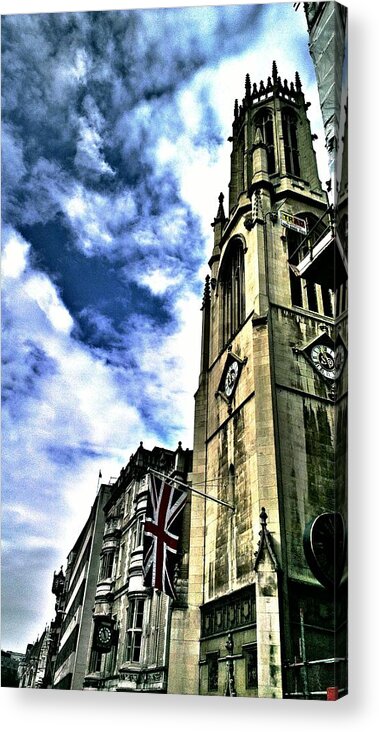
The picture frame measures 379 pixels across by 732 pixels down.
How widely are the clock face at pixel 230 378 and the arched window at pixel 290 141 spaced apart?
21.1ft

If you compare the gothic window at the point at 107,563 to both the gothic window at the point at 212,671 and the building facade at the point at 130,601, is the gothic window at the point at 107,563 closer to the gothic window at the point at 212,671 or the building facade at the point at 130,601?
the building facade at the point at 130,601

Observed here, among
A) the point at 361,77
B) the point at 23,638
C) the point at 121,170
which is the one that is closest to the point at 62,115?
the point at 121,170

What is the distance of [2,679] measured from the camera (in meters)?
15.6

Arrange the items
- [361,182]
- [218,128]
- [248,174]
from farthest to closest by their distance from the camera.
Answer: [248,174] < [218,128] < [361,182]

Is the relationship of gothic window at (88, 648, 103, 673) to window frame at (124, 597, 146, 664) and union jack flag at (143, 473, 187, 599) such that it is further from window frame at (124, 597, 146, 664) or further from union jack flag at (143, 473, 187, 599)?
union jack flag at (143, 473, 187, 599)

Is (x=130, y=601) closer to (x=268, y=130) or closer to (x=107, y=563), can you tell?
(x=107, y=563)

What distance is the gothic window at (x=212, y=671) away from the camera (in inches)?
597

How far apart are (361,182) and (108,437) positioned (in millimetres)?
8524

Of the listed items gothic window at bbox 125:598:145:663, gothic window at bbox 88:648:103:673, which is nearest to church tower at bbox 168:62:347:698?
gothic window at bbox 125:598:145:663

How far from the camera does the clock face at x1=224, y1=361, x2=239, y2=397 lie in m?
19.3

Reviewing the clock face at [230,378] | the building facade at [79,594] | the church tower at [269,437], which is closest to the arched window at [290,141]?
the church tower at [269,437]

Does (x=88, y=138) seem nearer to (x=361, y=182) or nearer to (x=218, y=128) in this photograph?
(x=218, y=128)

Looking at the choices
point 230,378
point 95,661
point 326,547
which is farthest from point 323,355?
point 95,661

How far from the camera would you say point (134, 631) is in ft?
58.4
